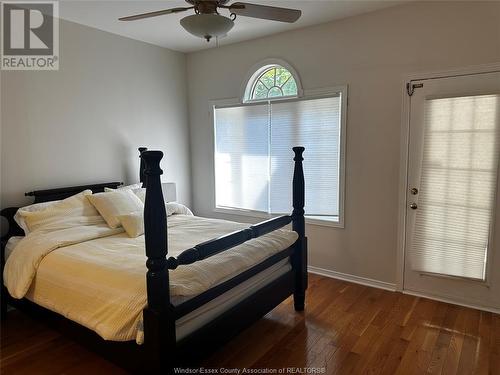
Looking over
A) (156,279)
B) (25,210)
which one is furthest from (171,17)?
(156,279)

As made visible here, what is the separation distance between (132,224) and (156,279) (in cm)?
130

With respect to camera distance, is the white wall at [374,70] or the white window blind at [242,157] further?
the white window blind at [242,157]

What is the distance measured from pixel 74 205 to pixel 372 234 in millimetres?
2795

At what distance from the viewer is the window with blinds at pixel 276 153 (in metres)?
3.70

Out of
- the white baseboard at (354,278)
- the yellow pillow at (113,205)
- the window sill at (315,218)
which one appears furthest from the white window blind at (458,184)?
the yellow pillow at (113,205)

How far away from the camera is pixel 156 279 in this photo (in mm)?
1737

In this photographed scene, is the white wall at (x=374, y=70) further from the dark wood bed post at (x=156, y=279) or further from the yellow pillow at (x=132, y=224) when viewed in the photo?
the dark wood bed post at (x=156, y=279)

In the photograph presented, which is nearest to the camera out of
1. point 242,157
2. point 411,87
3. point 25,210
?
point 25,210

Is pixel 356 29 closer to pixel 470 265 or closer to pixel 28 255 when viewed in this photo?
pixel 470 265

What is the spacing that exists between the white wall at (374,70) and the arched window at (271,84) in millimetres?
159

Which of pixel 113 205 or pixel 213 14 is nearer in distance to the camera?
pixel 213 14

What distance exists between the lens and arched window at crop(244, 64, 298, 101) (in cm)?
396

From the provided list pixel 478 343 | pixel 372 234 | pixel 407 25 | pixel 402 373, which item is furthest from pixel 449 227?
pixel 407 25

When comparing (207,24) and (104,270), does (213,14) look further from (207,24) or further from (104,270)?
(104,270)
